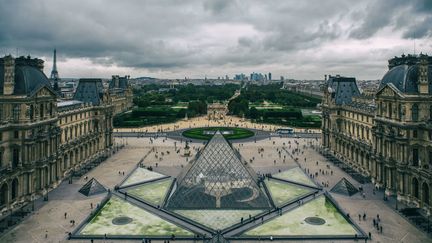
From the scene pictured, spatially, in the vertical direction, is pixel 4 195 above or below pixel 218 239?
above

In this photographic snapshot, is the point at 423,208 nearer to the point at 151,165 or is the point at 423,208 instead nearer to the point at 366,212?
the point at 366,212

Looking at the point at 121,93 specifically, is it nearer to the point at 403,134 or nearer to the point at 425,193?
the point at 403,134

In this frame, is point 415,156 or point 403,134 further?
point 403,134

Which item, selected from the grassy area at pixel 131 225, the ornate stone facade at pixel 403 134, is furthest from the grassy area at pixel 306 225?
the ornate stone facade at pixel 403 134

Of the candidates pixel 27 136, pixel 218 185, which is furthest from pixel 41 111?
pixel 218 185

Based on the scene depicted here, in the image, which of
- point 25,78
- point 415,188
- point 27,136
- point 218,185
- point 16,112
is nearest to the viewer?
point 218,185

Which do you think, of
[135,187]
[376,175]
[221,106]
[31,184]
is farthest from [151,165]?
[221,106]
